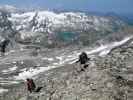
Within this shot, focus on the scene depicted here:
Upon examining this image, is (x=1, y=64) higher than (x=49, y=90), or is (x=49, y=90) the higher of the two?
(x=49, y=90)

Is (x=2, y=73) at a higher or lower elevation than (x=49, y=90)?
lower

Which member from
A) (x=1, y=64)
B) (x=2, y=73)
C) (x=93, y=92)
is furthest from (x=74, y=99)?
(x=1, y=64)

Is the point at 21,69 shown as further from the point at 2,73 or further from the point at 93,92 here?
the point at 93,92

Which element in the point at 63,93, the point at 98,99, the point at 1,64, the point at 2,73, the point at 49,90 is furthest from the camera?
the point at 1,64

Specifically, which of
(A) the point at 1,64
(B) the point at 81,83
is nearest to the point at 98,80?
(B) the point at 81,83

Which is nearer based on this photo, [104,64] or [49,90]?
[49,90]

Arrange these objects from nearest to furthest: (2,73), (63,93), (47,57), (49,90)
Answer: (63,93) → (49,90) → (2,73) → (47,57)

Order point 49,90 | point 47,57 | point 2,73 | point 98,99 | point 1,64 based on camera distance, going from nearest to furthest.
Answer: point 98,99, point 49,90, point 2,73, point 1,64, point 47,57

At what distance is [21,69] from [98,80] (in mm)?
105062

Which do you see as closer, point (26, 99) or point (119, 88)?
point (119, 88)

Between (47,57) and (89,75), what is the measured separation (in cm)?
12844

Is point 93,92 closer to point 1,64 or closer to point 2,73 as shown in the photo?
point 2,73

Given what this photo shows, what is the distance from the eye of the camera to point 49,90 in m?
53.4

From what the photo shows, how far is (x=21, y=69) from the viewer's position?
502 feet
